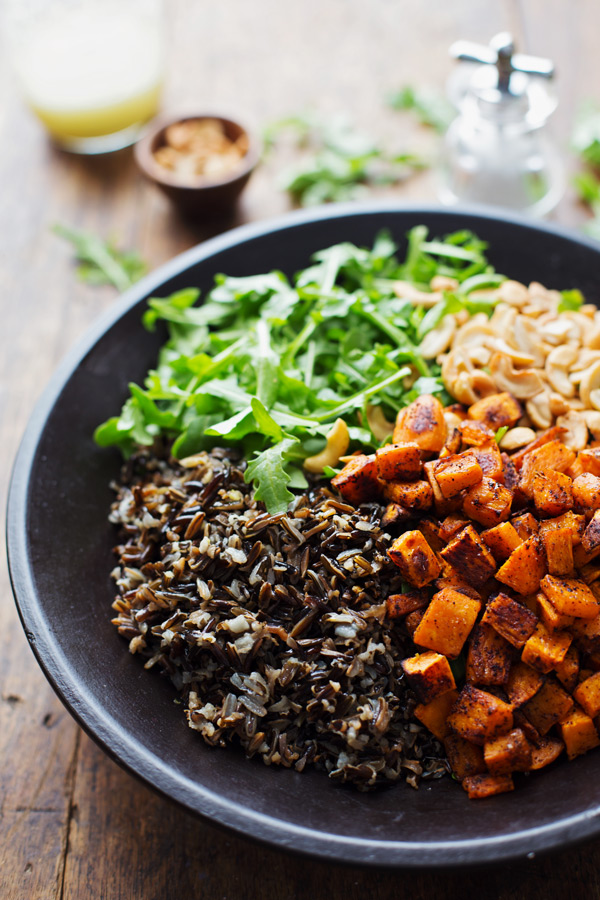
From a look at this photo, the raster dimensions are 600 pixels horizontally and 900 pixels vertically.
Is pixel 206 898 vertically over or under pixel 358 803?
under

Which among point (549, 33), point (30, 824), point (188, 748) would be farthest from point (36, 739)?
point (549, 33)

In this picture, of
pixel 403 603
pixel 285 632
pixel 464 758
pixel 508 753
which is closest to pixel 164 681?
pixel 285 632

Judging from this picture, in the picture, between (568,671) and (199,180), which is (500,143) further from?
(568,671)

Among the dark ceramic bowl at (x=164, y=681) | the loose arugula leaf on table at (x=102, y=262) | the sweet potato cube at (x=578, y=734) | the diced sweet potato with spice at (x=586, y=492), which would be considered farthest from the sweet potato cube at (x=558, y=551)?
the loose arugula leaf on table at (x=102, y=262)

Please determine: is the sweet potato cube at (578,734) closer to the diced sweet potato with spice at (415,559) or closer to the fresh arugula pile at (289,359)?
the diced sweet potato with spice at (415,559)

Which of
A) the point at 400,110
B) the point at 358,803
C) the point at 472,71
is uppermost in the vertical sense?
the point at 472,71

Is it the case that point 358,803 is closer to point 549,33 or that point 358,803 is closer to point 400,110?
point 400,110

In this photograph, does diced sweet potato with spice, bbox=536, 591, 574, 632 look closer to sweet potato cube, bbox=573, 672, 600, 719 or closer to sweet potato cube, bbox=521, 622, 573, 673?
sweet potato cube, bbox=521, 622, 573, 673

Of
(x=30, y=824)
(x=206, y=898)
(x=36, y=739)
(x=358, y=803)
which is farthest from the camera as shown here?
(x=36, y=739)

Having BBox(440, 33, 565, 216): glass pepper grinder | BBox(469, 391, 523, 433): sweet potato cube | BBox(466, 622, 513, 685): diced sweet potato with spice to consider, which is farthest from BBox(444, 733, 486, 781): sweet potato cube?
BBox(440, 33, 565, 216): glass pepper grinder
